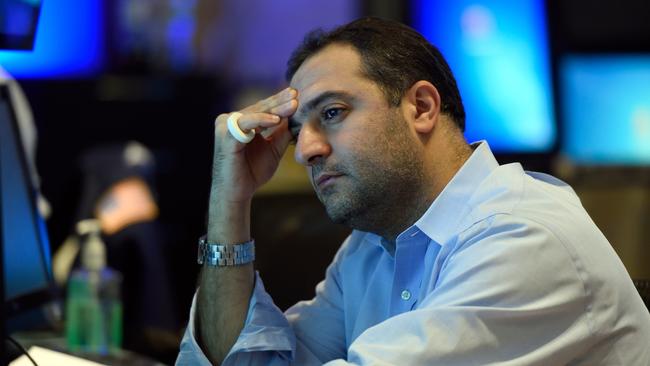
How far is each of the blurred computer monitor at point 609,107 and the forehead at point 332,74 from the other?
2.74 meters

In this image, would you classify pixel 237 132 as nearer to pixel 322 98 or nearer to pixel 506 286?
pixel 322 98

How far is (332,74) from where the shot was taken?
1566 mm

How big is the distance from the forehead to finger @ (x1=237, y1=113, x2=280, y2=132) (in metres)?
0.05

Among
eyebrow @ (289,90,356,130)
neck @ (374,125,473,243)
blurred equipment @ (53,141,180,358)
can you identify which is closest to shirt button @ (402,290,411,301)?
neck @ (374,125,473,243)

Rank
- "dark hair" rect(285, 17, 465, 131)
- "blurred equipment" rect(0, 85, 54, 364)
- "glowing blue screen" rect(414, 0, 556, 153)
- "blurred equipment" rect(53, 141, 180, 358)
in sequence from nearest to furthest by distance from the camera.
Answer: "dark hair" rect(285, 17, 465, 131) < "blurred equipment" rect(0, 85, 54, 364) < "blurred equipment" rect(53, 141, 180, 358) < "glowing blue screen" rect(414, 0, 556, 153)

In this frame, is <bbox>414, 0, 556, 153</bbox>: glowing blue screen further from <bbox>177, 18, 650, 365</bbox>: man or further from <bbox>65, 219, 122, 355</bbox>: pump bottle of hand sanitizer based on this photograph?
<bbox>177, 18, 650, 365</bbox>: man

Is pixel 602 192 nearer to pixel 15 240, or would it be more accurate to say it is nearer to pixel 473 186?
pixel 473 186

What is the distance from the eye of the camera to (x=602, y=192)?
306cm

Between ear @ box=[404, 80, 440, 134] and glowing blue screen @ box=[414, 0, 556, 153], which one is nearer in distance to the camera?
ear @ box=[404, 80, 440, 134]

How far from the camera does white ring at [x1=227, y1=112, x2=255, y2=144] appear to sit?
166cm

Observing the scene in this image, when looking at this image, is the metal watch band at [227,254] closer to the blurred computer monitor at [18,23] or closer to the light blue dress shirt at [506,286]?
the light blue dress shirt at [506,286]

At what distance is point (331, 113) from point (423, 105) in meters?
0.16

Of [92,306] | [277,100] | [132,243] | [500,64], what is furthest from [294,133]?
[500,64]

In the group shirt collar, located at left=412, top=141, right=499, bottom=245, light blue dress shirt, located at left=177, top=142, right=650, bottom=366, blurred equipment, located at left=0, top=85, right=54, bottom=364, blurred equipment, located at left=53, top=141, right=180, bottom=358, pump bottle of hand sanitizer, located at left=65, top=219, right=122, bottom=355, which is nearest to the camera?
light blue dress shirt, located at left=177, top=142, right=650, bottom=366
